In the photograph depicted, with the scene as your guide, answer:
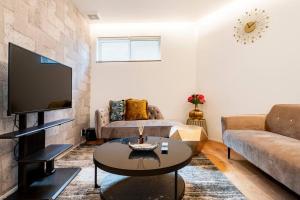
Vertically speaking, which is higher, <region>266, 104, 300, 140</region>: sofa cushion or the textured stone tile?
the textured stone tile

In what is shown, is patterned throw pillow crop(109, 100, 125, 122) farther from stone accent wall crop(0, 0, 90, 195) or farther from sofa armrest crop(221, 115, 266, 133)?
sofa armrest crop(221, 115, 266, 133)

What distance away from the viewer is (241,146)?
2.08 meters

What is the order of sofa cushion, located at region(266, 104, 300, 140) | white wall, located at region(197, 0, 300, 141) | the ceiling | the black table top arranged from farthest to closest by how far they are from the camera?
the ceiling, white wall, located at region(197, 0, 300, 141), sofa cushion, located at region(266, 104, 300, 140), the black table top

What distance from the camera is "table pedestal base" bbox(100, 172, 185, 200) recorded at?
58.5 inches

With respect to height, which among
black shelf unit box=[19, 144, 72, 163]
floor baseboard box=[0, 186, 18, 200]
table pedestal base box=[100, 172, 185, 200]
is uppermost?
black shelf unit box=[19, 144, 72, 163]

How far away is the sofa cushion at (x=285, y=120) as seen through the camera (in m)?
2.11

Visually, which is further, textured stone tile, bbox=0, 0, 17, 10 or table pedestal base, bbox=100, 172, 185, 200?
textured stone tile, bbox=0, 0, 17, 10

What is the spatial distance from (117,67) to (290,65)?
3.11 metres

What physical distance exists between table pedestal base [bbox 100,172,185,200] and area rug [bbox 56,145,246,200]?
0.11m

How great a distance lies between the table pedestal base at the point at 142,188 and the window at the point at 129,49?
292 centimetres

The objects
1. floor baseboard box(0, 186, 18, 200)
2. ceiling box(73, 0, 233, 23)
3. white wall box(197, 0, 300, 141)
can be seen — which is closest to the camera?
floor baseboard box(0, 186, 18, 200)

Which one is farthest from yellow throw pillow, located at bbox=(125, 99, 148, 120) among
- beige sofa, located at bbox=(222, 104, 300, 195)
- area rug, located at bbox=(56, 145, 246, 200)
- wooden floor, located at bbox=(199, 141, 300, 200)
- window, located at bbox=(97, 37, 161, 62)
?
beige sofa, located at bbox=(222, 104, 300, 195)

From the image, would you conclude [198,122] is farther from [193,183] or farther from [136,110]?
[193,183]

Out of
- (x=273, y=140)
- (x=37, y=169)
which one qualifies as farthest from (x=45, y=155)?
(x=273, y=140)
